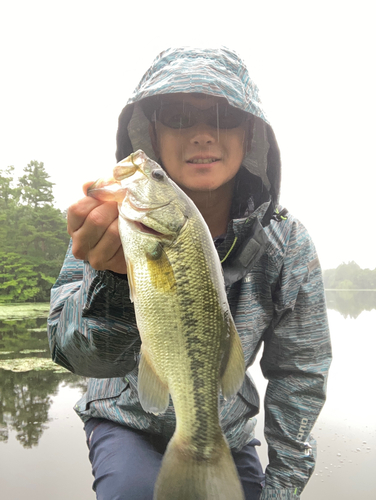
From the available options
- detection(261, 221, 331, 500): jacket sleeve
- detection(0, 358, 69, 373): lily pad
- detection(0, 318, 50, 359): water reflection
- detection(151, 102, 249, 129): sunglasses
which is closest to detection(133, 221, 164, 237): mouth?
detection(151, 102, 249, 129): sunglasses

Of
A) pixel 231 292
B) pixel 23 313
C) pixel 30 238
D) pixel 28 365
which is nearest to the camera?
pixel 231 292

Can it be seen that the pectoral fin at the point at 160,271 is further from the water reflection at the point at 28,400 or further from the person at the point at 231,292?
the water reflection at the point at 28,400

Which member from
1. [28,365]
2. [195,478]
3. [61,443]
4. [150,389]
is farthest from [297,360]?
[28,365]

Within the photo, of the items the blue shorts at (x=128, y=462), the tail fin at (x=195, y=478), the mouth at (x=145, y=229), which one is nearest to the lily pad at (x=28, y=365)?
the blue shorts at (x=128, y=462)

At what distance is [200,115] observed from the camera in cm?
220

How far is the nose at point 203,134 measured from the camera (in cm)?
216

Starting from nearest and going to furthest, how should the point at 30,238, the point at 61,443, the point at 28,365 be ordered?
the point at 61,443
the point at 28,365
the point at 30,238

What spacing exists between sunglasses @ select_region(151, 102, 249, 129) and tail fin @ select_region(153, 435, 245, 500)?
165cm

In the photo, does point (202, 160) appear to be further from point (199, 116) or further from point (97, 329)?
point (97, 329)

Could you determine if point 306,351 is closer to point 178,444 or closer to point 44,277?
point 178,444

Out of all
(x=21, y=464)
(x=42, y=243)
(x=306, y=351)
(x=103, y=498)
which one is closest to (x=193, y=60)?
(x=306, y=351)

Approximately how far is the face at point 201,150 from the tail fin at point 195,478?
140 cm

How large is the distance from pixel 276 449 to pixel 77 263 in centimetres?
168

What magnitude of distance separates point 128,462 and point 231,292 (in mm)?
1086
